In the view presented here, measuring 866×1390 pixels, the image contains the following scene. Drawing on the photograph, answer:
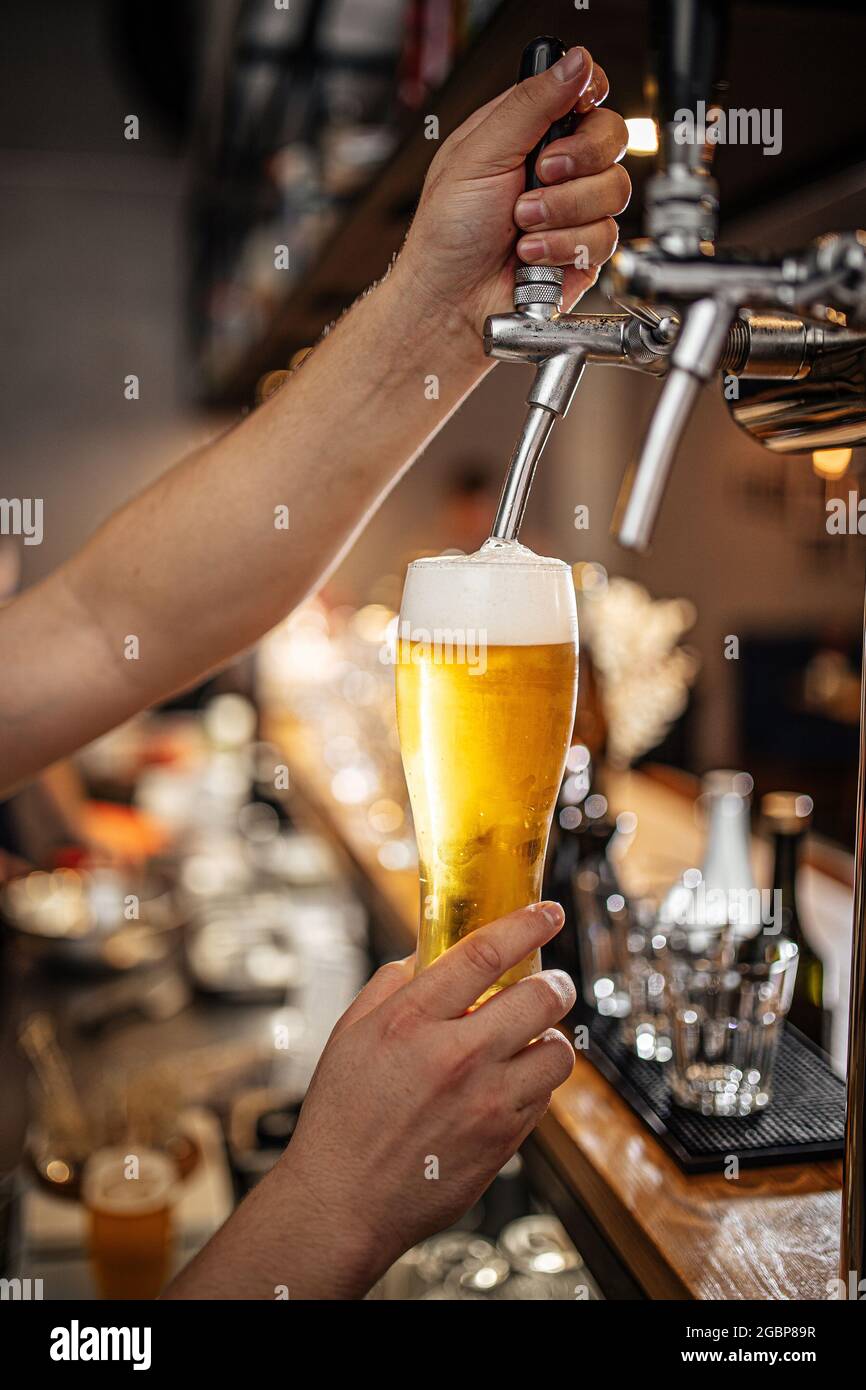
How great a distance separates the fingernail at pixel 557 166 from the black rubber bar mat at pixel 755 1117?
554mm

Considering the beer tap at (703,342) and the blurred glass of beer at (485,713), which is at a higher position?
the beer tap at (703,342)

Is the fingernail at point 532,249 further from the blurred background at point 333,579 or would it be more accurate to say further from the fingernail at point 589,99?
the blurred background at point 333,579

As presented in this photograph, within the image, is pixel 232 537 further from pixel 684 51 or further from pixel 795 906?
pixel 795 906

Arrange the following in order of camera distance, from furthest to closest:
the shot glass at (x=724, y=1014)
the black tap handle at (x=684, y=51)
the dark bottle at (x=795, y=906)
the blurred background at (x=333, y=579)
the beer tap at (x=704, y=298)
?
the blurred background at (x=333, y=579) < the dark bottle at (x=795, y=906) < the shot glass at (x=724, y=1014) < the black tap handle at (x=684, y=51) < the beer tap at (x=704, y=298)

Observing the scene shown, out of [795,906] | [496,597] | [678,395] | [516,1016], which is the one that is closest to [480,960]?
[516,1016]

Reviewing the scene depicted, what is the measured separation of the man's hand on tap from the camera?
64cm

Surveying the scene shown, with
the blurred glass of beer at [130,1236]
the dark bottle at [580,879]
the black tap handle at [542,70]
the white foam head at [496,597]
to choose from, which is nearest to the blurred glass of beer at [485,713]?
the white foam head at [496,597]

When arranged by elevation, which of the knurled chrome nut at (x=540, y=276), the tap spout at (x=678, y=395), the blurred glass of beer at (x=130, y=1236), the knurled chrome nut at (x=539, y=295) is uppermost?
the knurled chrome nut at (x=540, y=276)

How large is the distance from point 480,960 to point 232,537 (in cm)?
51

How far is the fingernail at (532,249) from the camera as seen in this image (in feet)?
2.06

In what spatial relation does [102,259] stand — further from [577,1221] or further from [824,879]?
[577,1221]

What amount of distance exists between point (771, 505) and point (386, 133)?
3.27 meters

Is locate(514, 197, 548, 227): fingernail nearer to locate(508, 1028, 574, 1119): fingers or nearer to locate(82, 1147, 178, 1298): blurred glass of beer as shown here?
locate(508, 1028, 574, 1119): fingers

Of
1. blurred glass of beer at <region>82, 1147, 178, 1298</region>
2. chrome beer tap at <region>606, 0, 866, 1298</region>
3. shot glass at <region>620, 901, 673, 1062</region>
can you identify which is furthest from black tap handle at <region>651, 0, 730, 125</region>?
blurred glass of beer at <region>82, 1147, 178, 1298</region>
